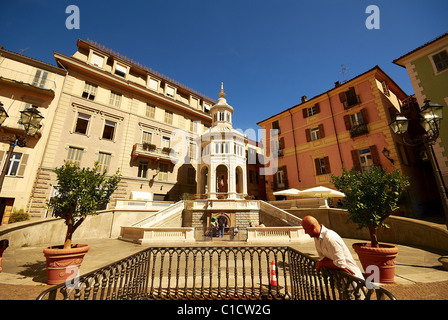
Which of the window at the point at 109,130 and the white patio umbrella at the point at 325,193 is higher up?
the window at the point at 109,130

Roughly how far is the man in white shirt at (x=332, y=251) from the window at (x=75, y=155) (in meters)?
19.7

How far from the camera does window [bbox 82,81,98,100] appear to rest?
18761 mm

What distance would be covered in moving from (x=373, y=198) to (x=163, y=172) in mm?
19475

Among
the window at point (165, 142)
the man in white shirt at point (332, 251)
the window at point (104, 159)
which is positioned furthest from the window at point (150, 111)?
the man in white shirt at point (332, 251)

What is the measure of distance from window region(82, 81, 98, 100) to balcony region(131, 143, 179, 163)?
660 centimetres

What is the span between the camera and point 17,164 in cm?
1427

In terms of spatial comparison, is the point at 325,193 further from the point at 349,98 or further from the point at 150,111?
the point at 150,111

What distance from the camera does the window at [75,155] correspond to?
16.6 metres

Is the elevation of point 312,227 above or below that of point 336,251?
above

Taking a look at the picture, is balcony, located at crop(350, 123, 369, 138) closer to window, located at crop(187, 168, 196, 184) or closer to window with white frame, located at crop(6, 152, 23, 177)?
window, located at crop(187, 168, 196, 184)

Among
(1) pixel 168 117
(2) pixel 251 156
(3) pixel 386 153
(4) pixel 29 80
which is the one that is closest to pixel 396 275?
(3) pixel 386 153

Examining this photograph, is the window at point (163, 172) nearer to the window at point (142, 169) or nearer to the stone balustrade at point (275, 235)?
the window at point (142, 169)
